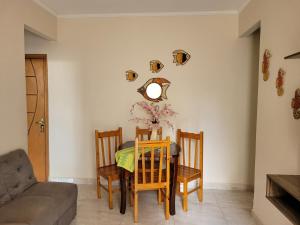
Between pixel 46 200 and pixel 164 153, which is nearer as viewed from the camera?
pixel 46 200

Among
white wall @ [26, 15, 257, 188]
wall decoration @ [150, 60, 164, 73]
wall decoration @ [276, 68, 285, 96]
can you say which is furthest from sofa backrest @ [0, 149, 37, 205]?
wall decoration @ [276, 68, 285, 96]

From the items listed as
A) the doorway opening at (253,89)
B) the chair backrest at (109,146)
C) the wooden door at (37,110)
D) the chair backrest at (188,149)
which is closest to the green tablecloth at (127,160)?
the chair backrest at (109,146)

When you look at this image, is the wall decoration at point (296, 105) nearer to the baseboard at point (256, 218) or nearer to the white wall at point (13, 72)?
the baseboard at point (256, 218)

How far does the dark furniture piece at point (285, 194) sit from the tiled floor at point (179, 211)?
1.18 metres

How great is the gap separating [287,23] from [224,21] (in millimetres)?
1452

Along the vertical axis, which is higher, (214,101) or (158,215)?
(214,101)

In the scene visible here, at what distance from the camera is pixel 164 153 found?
2.69 m

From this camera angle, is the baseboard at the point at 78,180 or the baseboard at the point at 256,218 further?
the baseboard at the point at 78,180

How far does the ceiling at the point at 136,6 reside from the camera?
2.96 m

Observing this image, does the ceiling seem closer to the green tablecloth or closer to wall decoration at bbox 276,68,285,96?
wall decoration at bbox 276,68,285,96

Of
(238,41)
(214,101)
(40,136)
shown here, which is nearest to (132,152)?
(214,101)

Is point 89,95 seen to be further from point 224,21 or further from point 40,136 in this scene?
point 224,21

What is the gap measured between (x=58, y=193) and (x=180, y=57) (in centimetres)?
237

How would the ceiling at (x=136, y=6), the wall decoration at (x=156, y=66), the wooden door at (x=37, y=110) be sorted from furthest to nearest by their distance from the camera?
1. the wooden door at (x=37, y=110)
2. the wall decoration at (x=156, y=66)
3. the ceiling at (x=136, y=6)
